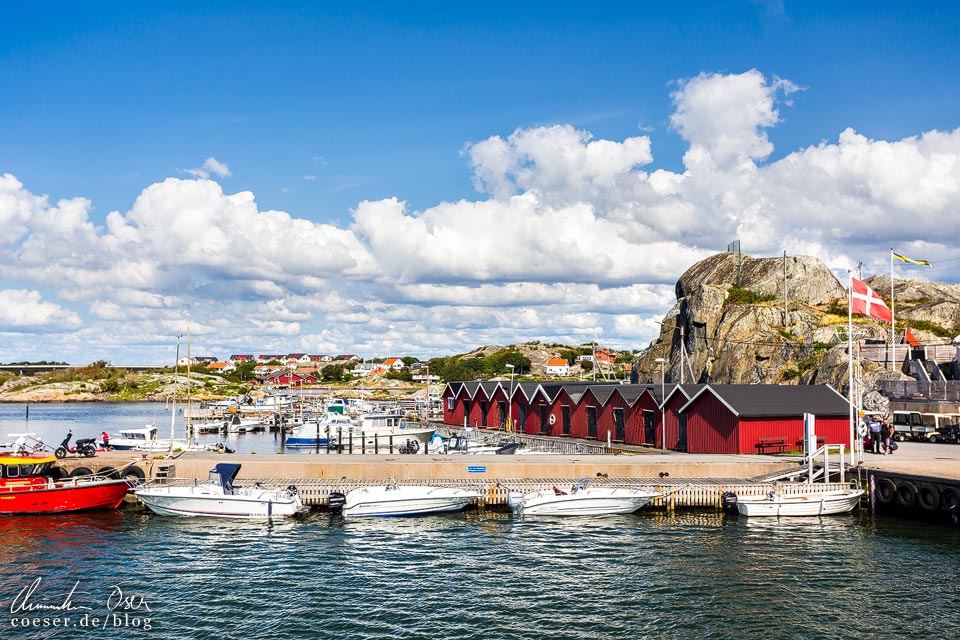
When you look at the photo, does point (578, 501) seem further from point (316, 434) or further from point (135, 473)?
point (316, 434)

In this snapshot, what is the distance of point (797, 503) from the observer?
3672cm

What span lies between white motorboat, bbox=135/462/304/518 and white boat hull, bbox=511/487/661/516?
11.5 meters

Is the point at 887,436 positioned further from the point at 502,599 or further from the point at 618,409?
the point at 502,599

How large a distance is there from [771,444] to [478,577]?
89.6ft

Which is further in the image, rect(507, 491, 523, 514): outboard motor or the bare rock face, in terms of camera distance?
the bare rock face

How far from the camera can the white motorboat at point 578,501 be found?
1451 inches

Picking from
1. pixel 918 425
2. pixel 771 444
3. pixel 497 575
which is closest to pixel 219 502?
pixel 497 575

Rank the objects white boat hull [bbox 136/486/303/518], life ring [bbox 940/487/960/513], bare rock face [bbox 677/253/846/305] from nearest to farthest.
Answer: life ring [bbox 940/487/960/513], white boat hull [bbox 136/486/303/518], bare rock face [bbox 677/253/846/305]

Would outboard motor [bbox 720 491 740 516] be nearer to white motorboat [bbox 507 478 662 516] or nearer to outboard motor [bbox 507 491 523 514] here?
white motorboat [bbox 507 478 662 516]

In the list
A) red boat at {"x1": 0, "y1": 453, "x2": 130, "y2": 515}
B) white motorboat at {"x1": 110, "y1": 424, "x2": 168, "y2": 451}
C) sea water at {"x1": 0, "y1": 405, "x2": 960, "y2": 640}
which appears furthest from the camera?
white motorboat at {"x1": 110, "y1": 424, "x2": 168, "y2": 451}

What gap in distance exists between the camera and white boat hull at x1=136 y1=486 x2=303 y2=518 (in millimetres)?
36031

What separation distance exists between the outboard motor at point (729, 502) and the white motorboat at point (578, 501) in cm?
394

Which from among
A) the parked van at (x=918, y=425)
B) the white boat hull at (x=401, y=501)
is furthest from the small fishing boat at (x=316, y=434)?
the parked van at (x=918, y=425)

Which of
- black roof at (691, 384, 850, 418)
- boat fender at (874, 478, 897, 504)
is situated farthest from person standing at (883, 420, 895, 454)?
boat fender at (874, 478, 897, 504)
